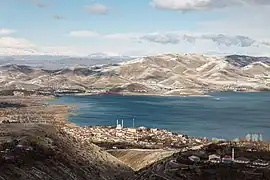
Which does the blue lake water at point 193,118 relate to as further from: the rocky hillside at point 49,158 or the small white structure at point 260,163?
the small white structure at point 260,163

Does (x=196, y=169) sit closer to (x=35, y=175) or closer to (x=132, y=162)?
(x=35, y=175)

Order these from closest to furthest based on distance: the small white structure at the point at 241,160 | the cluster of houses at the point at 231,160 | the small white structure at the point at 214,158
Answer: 1. the cluster of houses at the point at 231,160
2. the small white structure at the point at 241,160
3. the small white structure at the point at 214,158

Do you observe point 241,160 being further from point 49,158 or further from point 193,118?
point 193,118

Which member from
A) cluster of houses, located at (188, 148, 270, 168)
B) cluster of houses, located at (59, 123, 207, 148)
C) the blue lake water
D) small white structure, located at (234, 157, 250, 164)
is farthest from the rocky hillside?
the blue lake water

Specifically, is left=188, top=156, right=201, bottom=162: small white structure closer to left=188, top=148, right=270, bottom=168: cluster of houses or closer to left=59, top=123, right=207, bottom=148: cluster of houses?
left=188, top=148, right=270, bottom=168: cluster of houses

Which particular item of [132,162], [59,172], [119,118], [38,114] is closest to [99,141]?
[132,162]

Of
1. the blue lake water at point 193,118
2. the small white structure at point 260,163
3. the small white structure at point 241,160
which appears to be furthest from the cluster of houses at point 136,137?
the small white structure at point 260,163

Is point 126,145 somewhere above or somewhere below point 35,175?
below

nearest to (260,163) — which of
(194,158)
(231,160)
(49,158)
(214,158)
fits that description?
(231,160)
